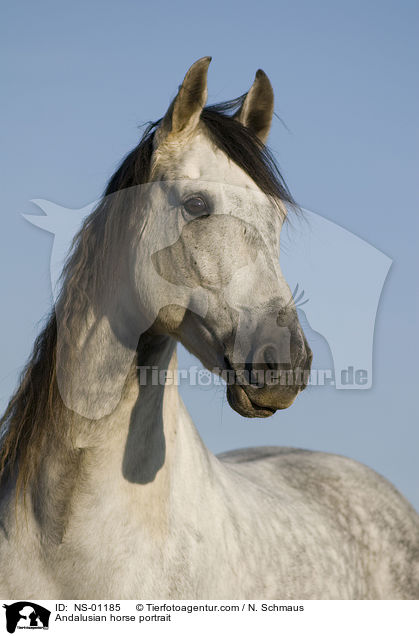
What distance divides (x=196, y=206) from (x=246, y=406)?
979 millimetres

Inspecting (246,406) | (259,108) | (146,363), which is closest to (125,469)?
(146,363)

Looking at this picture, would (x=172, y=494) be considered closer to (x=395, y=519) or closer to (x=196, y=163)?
(x=196, y=163)

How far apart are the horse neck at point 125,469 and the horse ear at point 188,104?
1.07m

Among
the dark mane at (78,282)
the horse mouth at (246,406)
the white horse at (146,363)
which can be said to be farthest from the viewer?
the dark mane at (78,282)

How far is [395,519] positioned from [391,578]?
49 centimetres

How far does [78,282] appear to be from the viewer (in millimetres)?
3523

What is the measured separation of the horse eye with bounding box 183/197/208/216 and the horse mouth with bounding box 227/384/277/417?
0.85 meters

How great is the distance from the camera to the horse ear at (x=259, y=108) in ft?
13.3

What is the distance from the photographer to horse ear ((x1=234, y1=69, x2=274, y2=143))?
404 cm

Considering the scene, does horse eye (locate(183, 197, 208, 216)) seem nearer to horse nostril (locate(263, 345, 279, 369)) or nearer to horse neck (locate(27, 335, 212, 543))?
horse neck (locate(27, 335, 212, 543))
